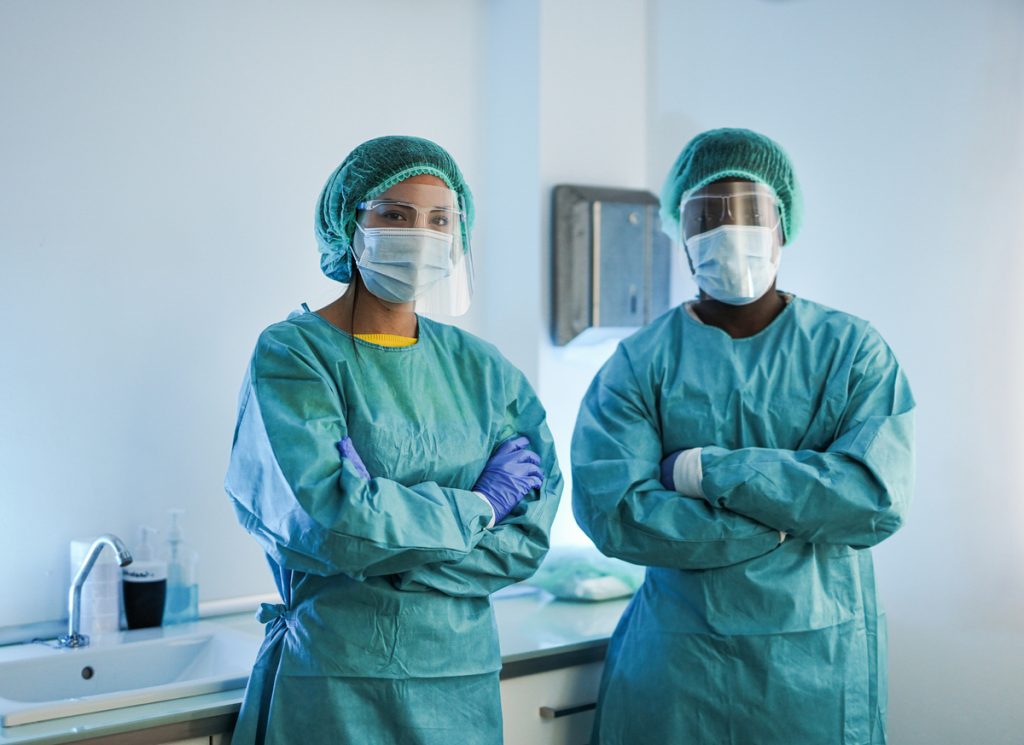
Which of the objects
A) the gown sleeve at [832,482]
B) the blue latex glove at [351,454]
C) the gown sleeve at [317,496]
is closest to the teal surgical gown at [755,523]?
the gown sleeve at [832,482]

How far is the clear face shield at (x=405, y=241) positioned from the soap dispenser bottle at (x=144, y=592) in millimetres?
849

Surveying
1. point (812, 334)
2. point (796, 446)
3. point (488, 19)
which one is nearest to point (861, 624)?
point (796, 446)

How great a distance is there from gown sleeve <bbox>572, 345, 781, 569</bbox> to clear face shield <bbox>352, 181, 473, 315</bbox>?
0.42 meters

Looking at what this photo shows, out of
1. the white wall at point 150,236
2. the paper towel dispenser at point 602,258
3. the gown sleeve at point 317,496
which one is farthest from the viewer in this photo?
the paper towel dispenser at point 602,258

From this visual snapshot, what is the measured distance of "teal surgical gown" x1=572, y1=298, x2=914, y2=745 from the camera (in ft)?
6.15

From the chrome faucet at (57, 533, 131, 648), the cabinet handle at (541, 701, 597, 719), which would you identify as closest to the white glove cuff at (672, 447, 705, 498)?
the cabinet handle at (541, 701, 597, 719)

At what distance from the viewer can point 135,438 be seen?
2334 millimetres

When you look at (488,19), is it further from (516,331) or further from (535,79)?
(516,331)

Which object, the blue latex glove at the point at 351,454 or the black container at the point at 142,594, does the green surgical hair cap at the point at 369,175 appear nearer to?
the blue latex glove at the point at 351,454

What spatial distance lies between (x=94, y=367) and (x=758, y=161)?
1.38 meters

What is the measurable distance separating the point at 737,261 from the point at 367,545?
0.86m

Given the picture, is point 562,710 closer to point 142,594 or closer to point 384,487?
point 384,487

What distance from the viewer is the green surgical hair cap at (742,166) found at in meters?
2.04

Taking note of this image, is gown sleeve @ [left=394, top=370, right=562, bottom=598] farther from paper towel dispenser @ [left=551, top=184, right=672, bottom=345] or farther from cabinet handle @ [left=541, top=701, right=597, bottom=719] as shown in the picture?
paper towel dispenser @ [left=551, top=184, right=672, bottom=345]
